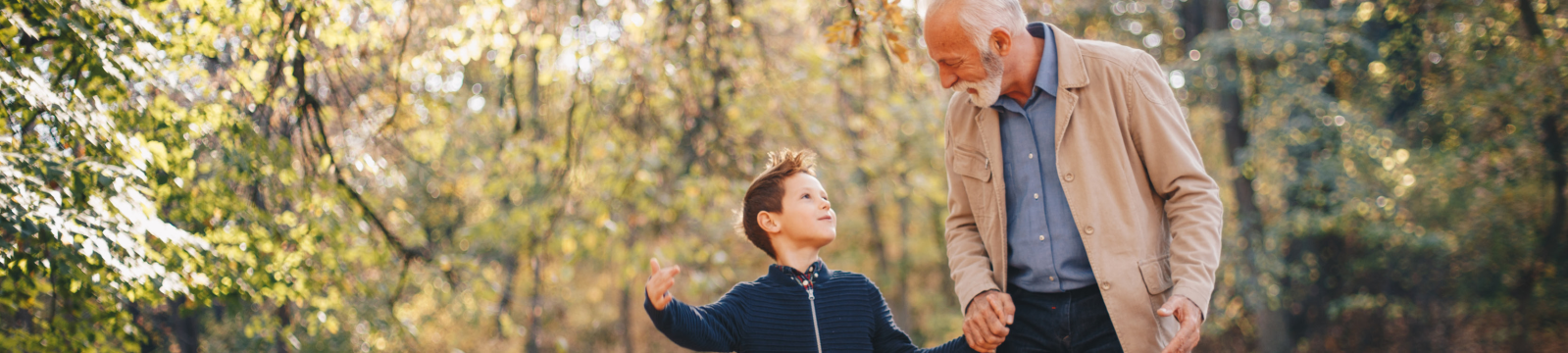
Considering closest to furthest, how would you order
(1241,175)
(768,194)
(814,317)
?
(814,317), (768,194), (1241,175)

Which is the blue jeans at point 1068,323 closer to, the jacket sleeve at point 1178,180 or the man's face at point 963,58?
the jacket sleeve at point 1178,180

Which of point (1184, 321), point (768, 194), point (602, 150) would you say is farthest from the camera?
point (602, 150)

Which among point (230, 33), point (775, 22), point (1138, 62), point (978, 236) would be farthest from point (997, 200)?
point (775, 22)

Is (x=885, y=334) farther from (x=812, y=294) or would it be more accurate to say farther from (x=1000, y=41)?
(x=1000, y=41)

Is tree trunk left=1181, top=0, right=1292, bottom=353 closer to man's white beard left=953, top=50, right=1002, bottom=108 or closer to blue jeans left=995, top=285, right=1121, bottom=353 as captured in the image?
blue jeans left=995, top=285, right=1121, bottom=353

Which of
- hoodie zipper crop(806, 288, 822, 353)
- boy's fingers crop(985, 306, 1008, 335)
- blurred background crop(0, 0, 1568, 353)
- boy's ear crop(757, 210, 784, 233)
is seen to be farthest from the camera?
blurred background crop(0, 0, 1568, 353)

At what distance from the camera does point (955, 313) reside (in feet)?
47.9

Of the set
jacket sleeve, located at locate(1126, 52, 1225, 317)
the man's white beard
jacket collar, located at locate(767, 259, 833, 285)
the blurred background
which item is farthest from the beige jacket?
the blurred background

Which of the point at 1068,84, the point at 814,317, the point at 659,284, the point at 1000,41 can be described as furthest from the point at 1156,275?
the point at 659,284

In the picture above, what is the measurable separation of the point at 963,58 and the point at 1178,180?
19.0 inches

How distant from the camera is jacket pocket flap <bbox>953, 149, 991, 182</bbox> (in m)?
1.92

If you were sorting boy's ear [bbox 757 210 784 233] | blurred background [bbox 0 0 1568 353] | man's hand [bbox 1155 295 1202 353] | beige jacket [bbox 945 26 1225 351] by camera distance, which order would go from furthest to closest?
blurred background [bbox 0 0 1568 353], boy's ear [bbox 757 210 784 233], beige jacket [bbox 945 26 1225 351], man's hand [bbox 1155 295 1202 353]

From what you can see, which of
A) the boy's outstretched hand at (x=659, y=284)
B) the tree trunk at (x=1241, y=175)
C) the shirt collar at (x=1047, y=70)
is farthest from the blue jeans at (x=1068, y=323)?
the tree trunk at (x=1241, y=175)

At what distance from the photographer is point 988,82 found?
1.79 m
